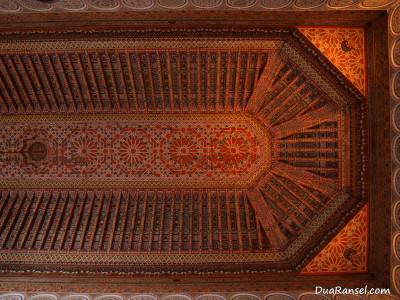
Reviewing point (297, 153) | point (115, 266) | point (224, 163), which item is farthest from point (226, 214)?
point (115, 266)

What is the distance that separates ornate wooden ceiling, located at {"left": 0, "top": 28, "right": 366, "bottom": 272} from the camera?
226 inches

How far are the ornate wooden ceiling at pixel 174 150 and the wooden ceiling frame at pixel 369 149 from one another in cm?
20

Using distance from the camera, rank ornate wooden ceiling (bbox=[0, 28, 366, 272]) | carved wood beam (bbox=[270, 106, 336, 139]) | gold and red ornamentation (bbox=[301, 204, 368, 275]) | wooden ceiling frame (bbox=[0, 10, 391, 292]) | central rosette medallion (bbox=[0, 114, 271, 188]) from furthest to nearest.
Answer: central rosette medallion (bbox=[0, 114, 271, 188]) < carved wood beam (bbox=[270, 106, 336, 139]) < ornate wooden ceiling (bbox=[0, 28, 366, 272]) < gold and red ornamentation (bbox=[301, 204, 368, 275]) < wooden ceiling frame (bbox=[0, 10, 391, 292])

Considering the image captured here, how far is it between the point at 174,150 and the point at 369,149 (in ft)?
11.1

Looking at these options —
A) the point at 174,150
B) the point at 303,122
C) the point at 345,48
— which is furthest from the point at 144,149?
the point at 345,48

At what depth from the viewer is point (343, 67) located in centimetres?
542

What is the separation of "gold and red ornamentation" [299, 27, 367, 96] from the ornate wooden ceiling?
0.45 feet

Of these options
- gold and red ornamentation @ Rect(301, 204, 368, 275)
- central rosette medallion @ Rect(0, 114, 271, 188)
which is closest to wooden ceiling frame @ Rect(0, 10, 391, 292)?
gold and red ornamentation @ Rect(301, 204, 368, 275)

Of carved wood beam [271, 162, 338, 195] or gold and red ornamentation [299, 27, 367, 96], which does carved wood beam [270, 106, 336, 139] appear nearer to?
carved wood beam [271, 162, 338, 195]

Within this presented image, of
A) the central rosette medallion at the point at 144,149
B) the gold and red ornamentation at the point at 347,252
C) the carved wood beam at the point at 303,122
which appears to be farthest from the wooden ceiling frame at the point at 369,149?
the central rosette medallion at the point at 144,149

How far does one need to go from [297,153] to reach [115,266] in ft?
12.4

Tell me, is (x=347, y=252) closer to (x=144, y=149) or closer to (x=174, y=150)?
(x=174, y=150)

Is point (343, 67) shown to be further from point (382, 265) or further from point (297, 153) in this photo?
point (382, 265)

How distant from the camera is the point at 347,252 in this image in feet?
18.3
